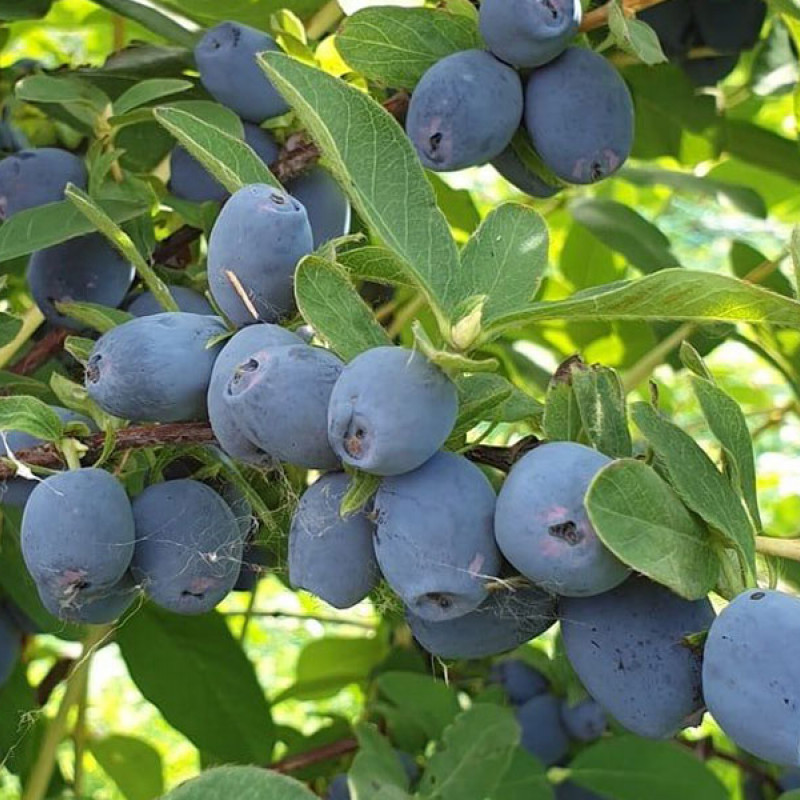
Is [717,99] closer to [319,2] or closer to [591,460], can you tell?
[319,2]

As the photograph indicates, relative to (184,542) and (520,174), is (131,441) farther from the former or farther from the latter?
(520,174)

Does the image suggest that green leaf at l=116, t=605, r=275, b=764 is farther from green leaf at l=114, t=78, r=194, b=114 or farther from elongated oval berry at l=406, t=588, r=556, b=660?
elongated oval berry at l=406, t=588, r=556, b=660

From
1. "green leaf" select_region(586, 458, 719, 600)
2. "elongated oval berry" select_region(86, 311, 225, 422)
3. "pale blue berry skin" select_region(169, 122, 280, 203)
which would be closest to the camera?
"green leaf" select_region(586, 458, 719, 600)

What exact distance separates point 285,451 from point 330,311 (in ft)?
0.20

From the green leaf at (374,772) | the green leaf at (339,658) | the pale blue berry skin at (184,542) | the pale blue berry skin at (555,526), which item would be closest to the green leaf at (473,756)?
the green leaf at (374,772)

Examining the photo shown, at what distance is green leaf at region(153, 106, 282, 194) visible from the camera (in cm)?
62

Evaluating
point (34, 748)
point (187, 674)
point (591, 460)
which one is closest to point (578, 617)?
point (591, 460)

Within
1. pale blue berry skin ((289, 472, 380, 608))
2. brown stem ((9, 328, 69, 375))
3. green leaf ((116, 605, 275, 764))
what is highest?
pale blue berry skin ((289, 472, 380, 608))

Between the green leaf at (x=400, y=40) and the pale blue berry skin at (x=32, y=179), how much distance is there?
0.22 metres

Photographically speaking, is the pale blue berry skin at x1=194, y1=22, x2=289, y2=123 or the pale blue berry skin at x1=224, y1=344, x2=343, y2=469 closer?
the pale blue berry skin at x1=224, y1=344, x2=343, y2=469

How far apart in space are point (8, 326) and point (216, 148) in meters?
0.22

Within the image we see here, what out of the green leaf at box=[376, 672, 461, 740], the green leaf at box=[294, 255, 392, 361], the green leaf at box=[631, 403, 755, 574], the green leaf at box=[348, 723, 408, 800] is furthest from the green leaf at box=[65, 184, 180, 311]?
the green leaf at box=[376, 672, 461, 740]

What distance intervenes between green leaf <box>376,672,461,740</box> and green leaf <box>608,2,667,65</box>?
2.16ft

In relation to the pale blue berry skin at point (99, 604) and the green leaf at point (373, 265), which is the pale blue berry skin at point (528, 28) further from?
the pale blue berry skin at point (99, 604)
